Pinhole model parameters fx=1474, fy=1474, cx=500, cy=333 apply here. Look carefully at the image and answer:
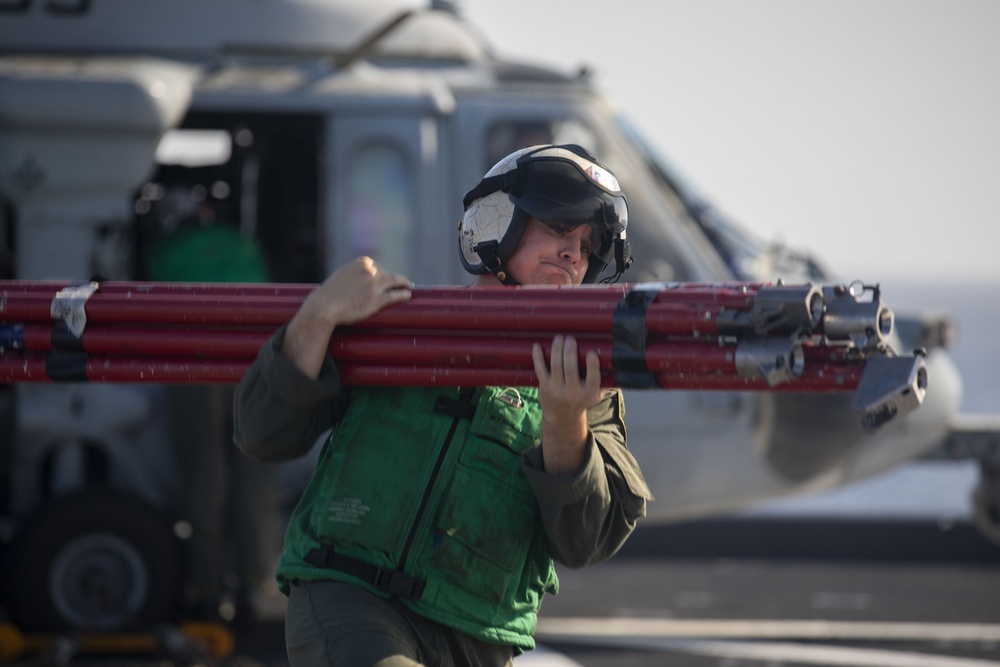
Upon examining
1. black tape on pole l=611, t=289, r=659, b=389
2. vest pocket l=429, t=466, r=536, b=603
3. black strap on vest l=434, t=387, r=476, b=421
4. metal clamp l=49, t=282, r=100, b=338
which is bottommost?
vest pocket l=429, t=466, r=536, b=603

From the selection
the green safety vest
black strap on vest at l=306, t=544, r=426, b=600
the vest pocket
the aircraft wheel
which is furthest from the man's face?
the aircraft wheel

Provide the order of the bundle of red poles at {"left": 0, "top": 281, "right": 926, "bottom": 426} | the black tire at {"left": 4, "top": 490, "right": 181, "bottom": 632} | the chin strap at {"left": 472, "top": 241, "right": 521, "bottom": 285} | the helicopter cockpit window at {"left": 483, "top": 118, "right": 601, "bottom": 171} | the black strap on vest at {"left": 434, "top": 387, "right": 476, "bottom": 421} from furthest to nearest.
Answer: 1. the helicopter cockpit window at {"left": 483, "top": 118, "right": 601, "bottom": 171}
2. the black tire at {"left": 4, "top": 490, "right": 181, "bottom": 632}
3. the chin strap at {"left": 472, "top": 241, "right": 521, "bottom": 285}
4. the black strap on vest at {"left": 434, "top": 387, "right": 476, "bottom": 421}
5. the bundle of red poles at {"left": 0, "top": 281, "right": 926, "bottom": 426}

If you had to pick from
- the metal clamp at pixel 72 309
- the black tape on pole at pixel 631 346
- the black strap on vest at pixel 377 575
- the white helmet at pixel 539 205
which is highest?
the white helmet at pixel 539 205

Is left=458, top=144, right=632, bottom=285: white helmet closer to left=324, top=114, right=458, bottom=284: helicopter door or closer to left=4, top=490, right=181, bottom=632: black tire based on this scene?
left=324, top=114, right=458, bottom=284: helicopter door

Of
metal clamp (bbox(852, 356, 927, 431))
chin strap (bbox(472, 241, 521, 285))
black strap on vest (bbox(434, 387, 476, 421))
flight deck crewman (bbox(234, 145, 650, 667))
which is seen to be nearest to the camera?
metal clamp (bbox(852, 356, 927, 431))

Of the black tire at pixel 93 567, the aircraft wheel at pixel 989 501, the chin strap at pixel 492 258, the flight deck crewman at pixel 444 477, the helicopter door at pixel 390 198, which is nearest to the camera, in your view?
the flight deck crewman at pixel 444 477

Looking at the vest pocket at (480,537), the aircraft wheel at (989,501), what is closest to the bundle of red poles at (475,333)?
the vest pocket at (480,537)

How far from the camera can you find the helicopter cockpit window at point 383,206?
7.81 meters

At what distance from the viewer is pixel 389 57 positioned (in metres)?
8.45

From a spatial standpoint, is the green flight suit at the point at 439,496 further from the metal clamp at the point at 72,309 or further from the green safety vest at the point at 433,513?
the metal clamp at the point at 72,309

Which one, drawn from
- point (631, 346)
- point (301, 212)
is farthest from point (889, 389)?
point (301, 212)

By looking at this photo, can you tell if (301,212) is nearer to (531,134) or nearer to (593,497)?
(531,134)

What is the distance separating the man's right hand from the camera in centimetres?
299

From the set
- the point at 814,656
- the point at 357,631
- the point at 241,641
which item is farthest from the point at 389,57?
the point at 357,631
